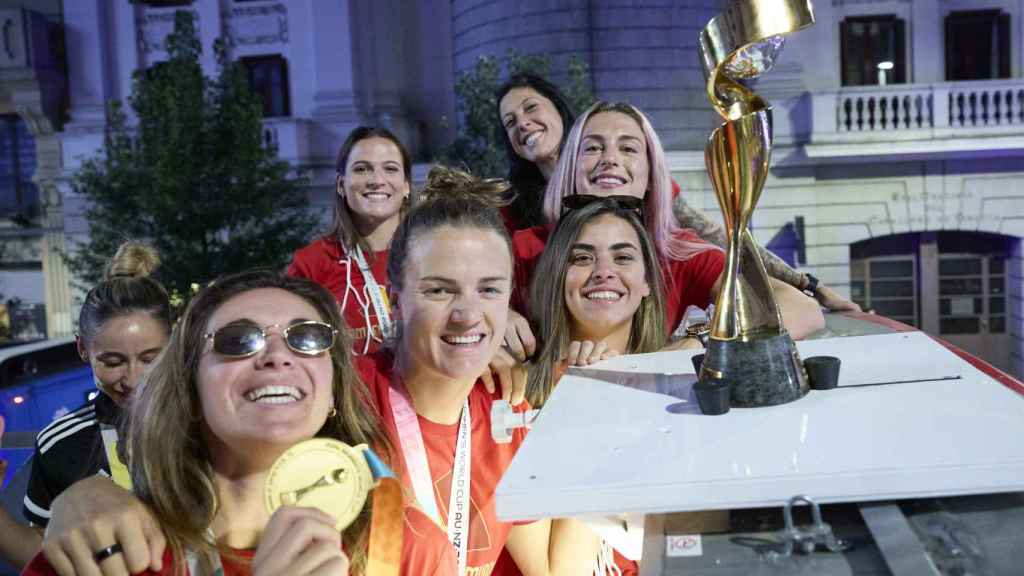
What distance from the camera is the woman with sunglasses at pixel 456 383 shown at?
7.44 feet

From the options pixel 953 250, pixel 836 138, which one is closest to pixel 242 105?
pixel 836 138

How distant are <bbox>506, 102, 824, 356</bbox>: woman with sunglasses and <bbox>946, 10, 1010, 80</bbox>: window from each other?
1719cm

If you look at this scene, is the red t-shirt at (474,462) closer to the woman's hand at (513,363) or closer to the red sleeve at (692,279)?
the woman's hand at (513,363)

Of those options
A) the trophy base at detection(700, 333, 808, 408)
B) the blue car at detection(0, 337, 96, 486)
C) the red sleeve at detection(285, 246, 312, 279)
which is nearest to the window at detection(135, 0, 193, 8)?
the blue car at detection(0, 337, 96, 486)

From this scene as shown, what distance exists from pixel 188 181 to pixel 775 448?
15.1 m

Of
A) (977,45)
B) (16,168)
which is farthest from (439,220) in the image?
(16,168)

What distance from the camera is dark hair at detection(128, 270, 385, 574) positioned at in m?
1.76

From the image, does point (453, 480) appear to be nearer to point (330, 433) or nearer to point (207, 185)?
point (330, 433)

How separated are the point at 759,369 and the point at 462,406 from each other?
1111mm

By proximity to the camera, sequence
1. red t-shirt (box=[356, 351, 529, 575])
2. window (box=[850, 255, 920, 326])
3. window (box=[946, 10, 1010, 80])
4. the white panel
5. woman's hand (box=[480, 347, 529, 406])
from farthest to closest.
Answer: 1. window (box=[850, 255, 920, 326])
2. window (box=[946, 10, 1010, 80])
3. woman's hand (box=[480, 347, 529, 406])
4. red t-shirt (box=[356, 351, 529, 575])
5. the white panel

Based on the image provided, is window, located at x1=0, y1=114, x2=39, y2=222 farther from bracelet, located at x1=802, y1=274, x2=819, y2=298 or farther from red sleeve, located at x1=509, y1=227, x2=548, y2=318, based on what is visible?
bracelet, located at x1=802, y1=274, x2=819, y2=298

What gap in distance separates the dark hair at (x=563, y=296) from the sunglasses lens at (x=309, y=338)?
1.00 m

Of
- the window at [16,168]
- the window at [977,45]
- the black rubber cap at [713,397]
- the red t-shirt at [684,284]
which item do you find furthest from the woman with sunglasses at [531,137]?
the window at [16,168]

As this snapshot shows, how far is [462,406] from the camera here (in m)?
2.45
